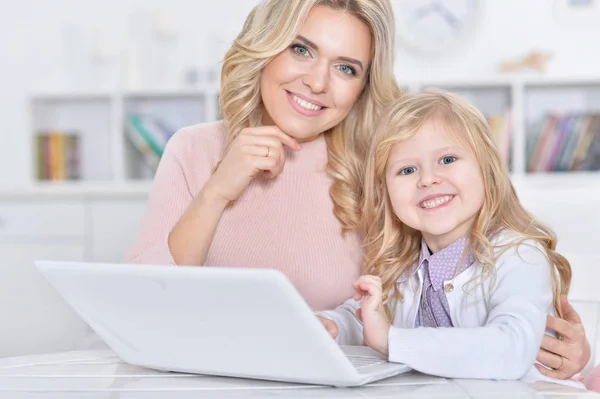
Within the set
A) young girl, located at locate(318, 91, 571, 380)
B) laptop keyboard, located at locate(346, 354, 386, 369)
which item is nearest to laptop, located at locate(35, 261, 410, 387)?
laptop keyboard, located at locate(346, 354, 386, 369)

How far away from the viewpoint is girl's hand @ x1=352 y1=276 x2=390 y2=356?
3.35 feet

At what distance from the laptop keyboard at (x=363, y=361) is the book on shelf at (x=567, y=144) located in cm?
266

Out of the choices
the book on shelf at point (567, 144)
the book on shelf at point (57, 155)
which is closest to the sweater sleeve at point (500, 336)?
the book on shelf at point (567, 144)

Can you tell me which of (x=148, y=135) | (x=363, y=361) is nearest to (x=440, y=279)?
(x=363, y=361)

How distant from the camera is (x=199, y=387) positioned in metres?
0.84

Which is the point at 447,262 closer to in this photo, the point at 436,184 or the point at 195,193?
the point at 436,184

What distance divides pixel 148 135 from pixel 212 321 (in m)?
2.95

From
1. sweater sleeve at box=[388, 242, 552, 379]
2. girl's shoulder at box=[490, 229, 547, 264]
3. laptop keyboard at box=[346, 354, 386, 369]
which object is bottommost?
laptop keyboard at box=[346, 354, 386, 369]

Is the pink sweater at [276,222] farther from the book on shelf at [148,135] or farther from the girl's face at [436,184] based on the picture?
the book on shelf at [148,135]

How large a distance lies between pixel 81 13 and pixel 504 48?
76.5 inches

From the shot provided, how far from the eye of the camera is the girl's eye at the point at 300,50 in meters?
1.56

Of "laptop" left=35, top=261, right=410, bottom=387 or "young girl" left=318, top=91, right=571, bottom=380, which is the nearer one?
"laptop" left=35, top=261, right=410, bottom=387

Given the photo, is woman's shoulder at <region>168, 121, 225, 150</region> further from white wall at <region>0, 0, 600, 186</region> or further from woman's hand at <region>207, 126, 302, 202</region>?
white wall at <region>0, 0, 600, 186</region>

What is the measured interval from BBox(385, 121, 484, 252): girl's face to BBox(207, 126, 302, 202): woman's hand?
0.23 meters
